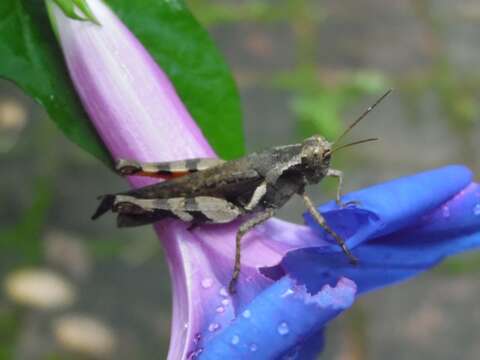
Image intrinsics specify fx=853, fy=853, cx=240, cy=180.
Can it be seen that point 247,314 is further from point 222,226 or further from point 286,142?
point 286,142

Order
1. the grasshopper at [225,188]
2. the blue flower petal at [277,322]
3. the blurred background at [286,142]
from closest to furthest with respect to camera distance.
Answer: the blue flower petal at [277,322] < the grasshopper at [225,188] < the blurred background at [286,142]

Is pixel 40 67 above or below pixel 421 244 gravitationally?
above

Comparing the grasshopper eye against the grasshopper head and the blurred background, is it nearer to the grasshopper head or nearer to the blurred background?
the grasshopper head

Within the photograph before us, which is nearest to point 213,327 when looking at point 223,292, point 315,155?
point 223,292

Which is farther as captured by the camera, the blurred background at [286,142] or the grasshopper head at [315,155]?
the blurred background at [286,142]

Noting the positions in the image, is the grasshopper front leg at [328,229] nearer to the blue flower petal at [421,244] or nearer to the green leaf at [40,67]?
the blue flower petal at [421,244]

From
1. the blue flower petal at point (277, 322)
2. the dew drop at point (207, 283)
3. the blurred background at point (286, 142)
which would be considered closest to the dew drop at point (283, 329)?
the blue flower petal at point (277, 322)

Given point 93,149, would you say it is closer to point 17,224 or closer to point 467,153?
point 17,224
